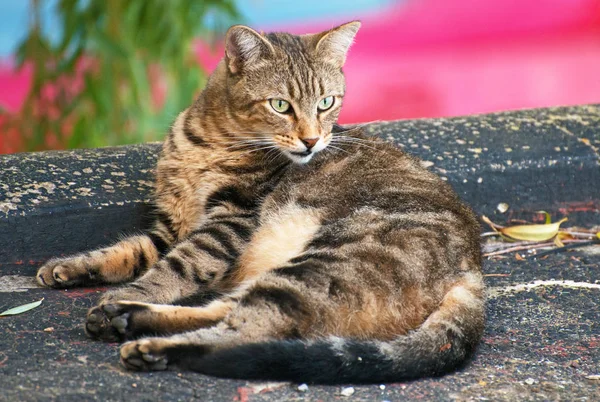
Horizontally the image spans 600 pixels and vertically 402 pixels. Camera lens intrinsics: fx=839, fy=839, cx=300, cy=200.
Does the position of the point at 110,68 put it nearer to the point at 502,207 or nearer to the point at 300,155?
the point at 300,155

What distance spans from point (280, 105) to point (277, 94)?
44 millimetres

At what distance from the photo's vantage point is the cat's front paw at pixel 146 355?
6.93 ft

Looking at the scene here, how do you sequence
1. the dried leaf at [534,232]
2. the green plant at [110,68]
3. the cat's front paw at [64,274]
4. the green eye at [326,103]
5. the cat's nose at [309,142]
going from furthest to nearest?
the green plant at [110,68] → the dried leaf at [534,232] → the green eye at [326,103] → the cat's nose at [309,142] → the cat's front paw at [64,274]

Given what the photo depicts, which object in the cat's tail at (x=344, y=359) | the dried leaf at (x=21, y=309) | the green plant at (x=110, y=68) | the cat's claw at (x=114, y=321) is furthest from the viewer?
the green plant at (x=110, y=68)

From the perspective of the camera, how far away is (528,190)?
3.59 m

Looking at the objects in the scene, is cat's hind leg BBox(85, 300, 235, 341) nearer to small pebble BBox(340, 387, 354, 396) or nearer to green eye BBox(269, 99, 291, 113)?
small pebble BBox(340, 387, 354, 396)

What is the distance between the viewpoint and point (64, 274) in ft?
9.26

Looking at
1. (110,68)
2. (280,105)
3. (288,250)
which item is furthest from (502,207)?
(110,68)

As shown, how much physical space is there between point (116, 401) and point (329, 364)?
522 millimetres

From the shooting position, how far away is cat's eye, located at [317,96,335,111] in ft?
10.1

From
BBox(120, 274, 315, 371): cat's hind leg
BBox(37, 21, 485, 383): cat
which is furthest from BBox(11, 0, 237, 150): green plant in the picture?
BBox(120, 274, 315, 371): cat's hind leg

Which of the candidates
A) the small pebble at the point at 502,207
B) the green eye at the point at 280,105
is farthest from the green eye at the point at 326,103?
the small pebble at the point at 502,207

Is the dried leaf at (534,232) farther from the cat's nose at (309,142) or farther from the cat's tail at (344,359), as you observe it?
the cat's tail at (344,359)

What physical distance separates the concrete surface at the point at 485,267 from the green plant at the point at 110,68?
0.80 meters
